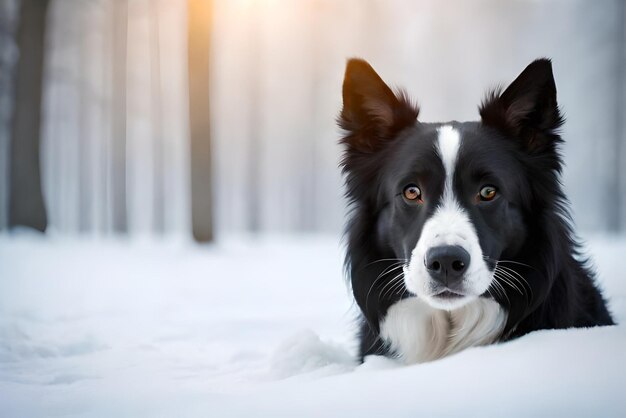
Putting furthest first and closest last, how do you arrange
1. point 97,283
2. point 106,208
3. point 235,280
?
point 106,208, point 235,280, point 97,283

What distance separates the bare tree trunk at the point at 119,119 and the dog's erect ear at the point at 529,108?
3.99 m

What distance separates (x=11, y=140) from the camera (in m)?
6.77

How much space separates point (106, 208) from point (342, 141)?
26.0ft

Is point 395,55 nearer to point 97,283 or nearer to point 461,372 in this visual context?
point 97,283

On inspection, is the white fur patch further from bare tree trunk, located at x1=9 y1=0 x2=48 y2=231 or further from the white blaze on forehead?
bare tree trunk, located at x1=9 y1=0 x2=48 y2=231

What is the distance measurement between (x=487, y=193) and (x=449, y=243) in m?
0.40

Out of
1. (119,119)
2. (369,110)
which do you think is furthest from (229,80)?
(369,110)

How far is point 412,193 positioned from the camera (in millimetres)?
2299

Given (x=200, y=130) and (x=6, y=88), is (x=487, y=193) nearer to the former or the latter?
(x=200, y=130)

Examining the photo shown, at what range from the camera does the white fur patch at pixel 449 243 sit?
1.97 metres

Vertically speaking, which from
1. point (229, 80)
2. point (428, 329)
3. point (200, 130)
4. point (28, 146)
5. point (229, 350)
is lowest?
point (229, 350)

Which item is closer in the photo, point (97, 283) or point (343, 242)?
point (343, 242)

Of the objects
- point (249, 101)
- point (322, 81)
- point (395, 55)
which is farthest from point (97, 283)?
point (249, 101)

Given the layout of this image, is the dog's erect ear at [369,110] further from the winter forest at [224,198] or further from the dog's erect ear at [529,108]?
the dog's erect ear at [529,108]
